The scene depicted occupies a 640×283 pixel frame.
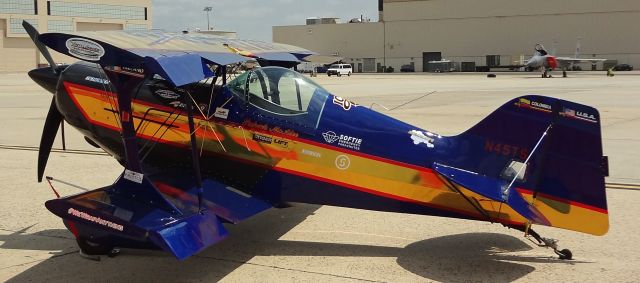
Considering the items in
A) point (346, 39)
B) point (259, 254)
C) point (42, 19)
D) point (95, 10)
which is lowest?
point (259, 254)

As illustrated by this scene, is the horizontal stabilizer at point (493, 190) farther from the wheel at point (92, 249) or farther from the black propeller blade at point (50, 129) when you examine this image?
the black propeller blade at point (50, 129)

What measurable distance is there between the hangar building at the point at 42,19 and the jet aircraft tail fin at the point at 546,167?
96.4 metres

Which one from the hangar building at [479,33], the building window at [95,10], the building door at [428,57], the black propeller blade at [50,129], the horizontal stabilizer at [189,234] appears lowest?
the horizontal stabilizer at [189,234]

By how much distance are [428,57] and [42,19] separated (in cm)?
6783

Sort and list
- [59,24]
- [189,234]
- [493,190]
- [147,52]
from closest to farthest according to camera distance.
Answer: [147,52]
[189,234]
[493,190]
[59,24]

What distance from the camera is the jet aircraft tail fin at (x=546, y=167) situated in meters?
5.06

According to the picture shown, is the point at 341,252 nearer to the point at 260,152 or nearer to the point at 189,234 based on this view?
the point at 260,152

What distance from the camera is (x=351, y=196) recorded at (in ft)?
19.5

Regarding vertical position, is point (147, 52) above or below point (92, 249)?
above

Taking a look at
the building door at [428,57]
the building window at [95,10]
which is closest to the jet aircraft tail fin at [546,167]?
the building window at [95,10]

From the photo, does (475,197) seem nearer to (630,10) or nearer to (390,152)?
(390,152)

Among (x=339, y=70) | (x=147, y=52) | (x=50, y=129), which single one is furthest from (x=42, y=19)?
(x=147, y=52)

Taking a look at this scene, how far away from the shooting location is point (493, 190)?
17.1 ft

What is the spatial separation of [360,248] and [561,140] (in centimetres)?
241
